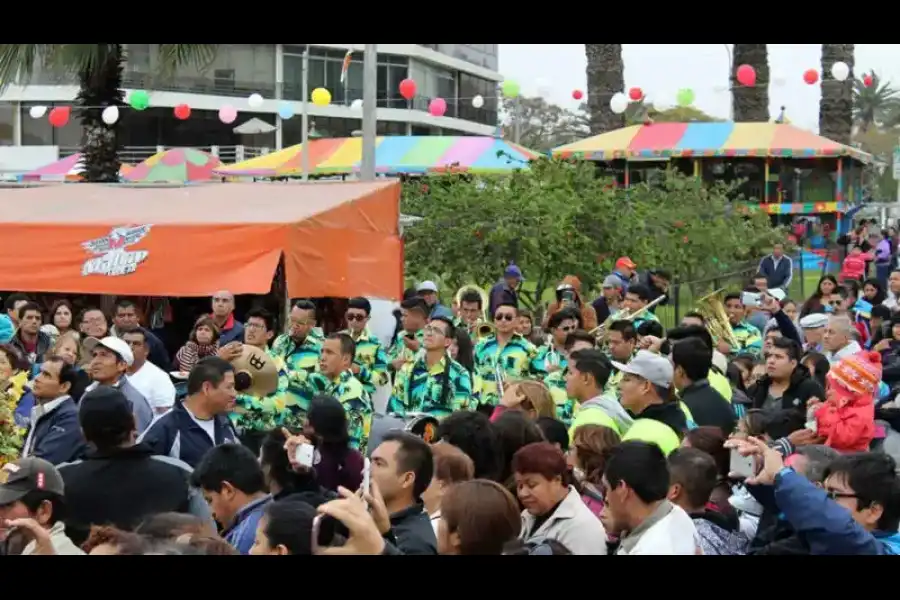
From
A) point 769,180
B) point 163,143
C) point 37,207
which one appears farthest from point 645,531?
point 163,143

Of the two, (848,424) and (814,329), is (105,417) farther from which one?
(814,329)

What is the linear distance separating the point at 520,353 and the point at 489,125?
6329 centimetres

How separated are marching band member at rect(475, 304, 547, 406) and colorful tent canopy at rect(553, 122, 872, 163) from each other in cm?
2106

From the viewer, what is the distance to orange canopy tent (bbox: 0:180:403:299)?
44.0 feet

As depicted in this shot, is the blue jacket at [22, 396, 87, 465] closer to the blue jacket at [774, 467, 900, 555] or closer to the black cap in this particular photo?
the black cap

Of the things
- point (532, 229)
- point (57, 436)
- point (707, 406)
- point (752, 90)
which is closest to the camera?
point (57, 436)

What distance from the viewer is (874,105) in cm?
8744

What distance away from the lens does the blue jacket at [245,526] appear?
4.93 m

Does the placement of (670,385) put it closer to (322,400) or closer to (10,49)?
(322,400)

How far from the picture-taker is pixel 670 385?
690cm

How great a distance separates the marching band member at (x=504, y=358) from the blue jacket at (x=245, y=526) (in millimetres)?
4259

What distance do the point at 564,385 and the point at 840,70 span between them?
19.4 metres

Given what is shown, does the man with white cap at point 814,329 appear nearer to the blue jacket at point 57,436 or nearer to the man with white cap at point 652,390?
the man with white cap at point 652,390

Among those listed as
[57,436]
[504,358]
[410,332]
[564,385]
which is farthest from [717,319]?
[57,436]
